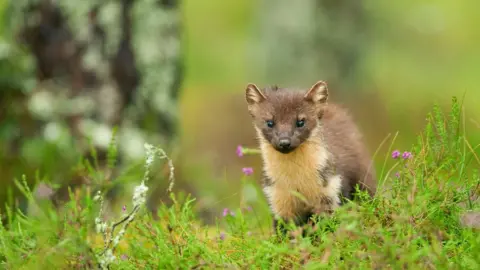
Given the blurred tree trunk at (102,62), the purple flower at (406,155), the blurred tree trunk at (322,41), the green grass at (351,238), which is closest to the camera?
the green grass at (351,238)

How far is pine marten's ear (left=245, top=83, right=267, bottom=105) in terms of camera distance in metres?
5.94

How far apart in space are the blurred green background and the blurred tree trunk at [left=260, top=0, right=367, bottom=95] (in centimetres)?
2

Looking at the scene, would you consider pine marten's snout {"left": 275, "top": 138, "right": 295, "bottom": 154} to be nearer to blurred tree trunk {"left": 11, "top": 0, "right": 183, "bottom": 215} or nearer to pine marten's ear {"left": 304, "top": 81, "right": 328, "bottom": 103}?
pine marten's ear {"left": 304, "top": 81, "right": 328, "bottom": 103}

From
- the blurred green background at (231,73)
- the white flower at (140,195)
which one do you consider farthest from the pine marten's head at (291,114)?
the white flower at (140,195)

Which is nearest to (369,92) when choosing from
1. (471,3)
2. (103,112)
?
(103,112)

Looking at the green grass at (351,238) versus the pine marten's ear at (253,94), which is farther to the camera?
the pine marten's ear at (253,94)

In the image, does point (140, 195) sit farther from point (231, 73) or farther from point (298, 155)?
point (231, 73)

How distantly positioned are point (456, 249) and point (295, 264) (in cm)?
76

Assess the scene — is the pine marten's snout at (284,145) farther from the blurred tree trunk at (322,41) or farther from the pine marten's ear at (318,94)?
the blurred tree trunk at (322,41)

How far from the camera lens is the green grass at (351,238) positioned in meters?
4.08

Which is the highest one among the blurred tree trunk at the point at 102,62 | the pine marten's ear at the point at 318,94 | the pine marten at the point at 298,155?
the pine marten's ear at the point at 318,94

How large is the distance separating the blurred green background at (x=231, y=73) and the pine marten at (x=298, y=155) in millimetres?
202

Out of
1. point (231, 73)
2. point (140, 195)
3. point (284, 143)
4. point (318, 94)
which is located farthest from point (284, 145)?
point (231, 73)

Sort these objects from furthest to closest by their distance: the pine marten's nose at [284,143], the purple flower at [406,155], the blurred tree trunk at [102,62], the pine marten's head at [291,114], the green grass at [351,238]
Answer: the blurred tree trunk at [102,62]
the pine marten's head at [291,114]
the pine marten's nose at [284,143]
the purple flower at [406,155]
the green grass at [351,238]
